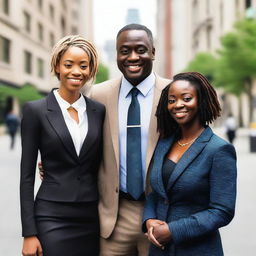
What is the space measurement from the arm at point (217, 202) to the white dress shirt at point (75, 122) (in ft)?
2.85

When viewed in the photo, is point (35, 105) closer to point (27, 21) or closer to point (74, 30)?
point (27, 21)

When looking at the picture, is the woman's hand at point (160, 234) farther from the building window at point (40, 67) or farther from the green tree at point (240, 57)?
the building window at point (40, 67)

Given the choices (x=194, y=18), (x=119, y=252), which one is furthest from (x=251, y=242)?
(x=194, y=18)

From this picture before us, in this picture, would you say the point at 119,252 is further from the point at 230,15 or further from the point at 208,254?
the point at 230,15

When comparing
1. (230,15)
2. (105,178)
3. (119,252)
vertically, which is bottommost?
(119,252)

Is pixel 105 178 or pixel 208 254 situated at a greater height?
pixel 105 178

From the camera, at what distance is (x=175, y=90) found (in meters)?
2.83

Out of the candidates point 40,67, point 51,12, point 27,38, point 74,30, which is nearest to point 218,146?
point 27,38

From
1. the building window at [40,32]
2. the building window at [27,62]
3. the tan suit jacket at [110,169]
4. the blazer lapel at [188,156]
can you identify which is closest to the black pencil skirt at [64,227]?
the tan suit jacket at [110,169]

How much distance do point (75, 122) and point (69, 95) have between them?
195 millimetres

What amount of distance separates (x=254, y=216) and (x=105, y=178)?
554 centimetres

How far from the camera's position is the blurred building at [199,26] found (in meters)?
57.6

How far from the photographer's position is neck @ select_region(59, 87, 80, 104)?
10.3ft

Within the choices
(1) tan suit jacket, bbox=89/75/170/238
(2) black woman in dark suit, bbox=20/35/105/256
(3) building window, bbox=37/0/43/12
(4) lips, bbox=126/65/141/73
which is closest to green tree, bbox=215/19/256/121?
(3) building window, bbox=37/0/43/12
